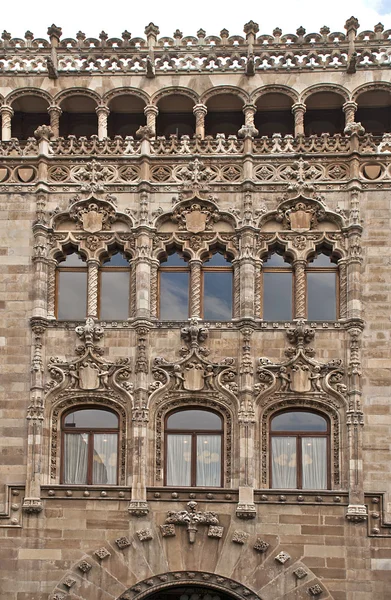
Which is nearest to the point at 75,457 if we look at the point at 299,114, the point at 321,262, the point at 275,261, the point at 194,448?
the point at 194,448

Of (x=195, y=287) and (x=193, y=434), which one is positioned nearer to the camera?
(x=193, y=434)

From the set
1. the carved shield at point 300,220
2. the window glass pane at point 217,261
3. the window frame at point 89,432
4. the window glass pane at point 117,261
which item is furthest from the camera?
the window glass pane at point 117,261

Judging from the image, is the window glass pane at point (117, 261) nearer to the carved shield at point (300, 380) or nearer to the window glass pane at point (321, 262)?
the window glass pane at point (321, 262)

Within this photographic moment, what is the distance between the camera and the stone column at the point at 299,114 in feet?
108

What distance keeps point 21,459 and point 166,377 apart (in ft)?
13.7

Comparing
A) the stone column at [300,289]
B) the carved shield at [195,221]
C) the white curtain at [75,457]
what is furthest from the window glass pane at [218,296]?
the white curtain at [75,457]

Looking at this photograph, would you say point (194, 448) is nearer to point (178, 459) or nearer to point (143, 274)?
point (178, 459)

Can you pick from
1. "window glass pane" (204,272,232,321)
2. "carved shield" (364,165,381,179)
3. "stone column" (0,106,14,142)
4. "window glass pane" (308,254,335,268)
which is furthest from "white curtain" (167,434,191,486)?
"stone column" (0,106,14,142)

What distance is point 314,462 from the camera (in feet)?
98.7

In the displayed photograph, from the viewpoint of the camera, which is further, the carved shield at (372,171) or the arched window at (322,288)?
the carved shield at (372,171)

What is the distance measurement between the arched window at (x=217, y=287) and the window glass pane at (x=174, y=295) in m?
0.51

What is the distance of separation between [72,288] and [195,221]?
3749 mm

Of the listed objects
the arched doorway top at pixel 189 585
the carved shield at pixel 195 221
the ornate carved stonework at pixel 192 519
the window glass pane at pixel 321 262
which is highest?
the carved shield at pixel 195 221

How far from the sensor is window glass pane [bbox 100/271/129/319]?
103 feet
